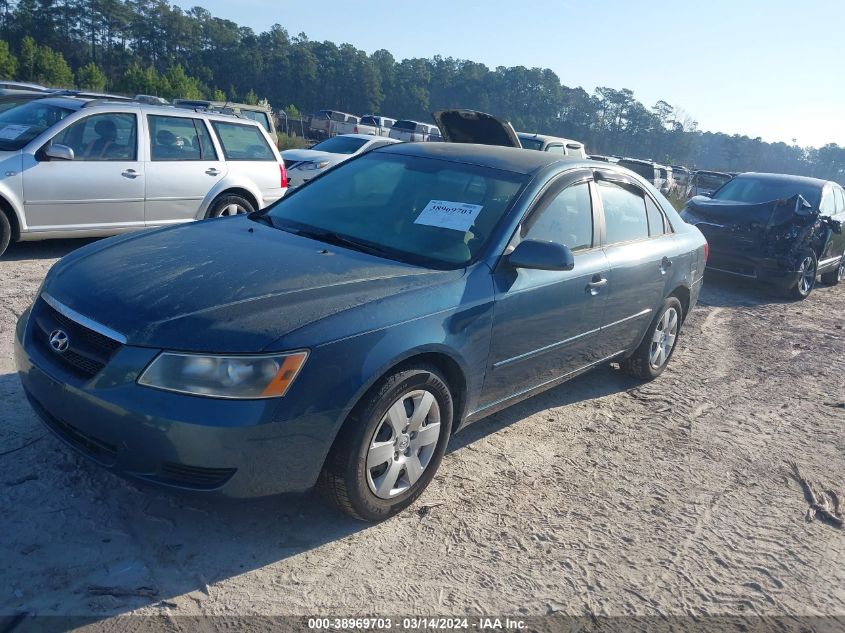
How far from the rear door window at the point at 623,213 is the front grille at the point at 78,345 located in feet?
10.2

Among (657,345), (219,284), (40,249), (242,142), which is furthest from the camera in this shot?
(242,142)

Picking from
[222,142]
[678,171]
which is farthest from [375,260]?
[678,171]

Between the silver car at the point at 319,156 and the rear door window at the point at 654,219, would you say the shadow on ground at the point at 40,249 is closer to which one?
the silver car at the point at 319,156

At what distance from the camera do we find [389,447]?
325cm

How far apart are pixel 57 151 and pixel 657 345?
580 centimetres

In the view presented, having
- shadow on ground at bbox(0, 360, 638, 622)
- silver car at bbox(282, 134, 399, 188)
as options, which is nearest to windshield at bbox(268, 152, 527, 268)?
shadow on ground at bbox(0, 360, 638, 622)

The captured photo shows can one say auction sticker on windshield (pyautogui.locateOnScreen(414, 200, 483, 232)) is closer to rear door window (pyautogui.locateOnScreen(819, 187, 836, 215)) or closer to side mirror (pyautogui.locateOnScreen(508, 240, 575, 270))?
side mirror (pyautogui.locateOnScreen(508, 240, 575, 270))

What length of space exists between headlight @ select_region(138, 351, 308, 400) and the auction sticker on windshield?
1482 mm

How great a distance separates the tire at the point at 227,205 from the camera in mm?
8484

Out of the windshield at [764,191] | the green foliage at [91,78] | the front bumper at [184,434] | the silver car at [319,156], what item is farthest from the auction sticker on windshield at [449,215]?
the green foliage at [91,78]

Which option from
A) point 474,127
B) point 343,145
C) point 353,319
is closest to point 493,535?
point 353,319

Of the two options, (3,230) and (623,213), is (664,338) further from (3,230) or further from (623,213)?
(3,230)

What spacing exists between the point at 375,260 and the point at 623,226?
6.67 feet

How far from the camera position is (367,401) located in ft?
10.0
